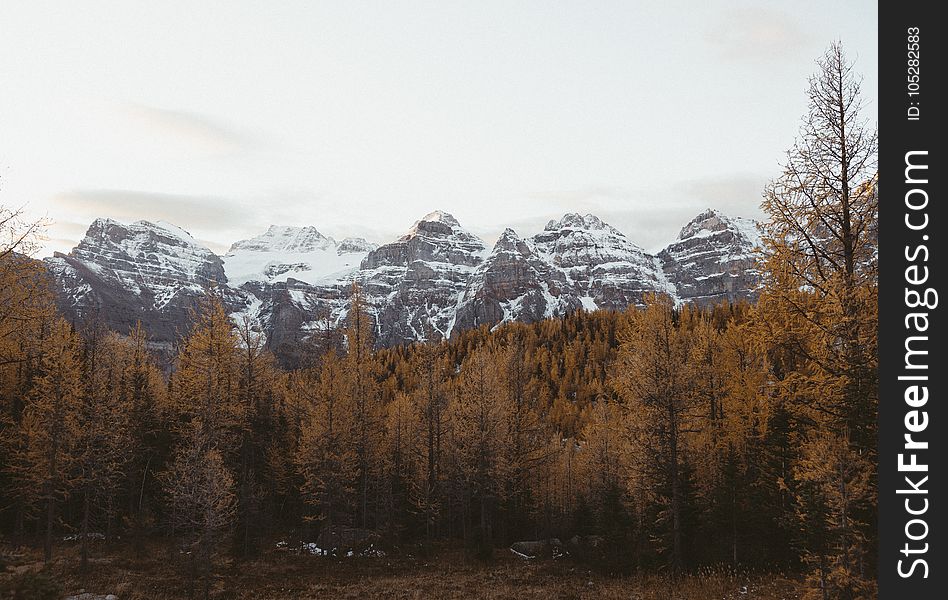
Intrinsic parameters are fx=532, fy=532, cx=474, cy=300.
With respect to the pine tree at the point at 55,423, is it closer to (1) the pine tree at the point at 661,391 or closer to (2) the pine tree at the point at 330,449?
(2) the pine tree at the point at 330,449

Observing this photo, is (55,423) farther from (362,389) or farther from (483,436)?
(483,436)

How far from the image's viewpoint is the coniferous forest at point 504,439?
11.0 meters

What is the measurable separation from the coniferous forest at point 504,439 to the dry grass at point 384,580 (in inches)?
38.3

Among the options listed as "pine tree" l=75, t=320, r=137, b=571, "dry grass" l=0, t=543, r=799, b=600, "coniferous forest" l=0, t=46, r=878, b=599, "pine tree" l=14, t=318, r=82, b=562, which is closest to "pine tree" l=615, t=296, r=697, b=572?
"coniferous forest" l=0, t=46, r=878, b=599

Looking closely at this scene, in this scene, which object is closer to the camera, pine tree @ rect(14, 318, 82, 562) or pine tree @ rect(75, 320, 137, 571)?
pine tree @ rect(14, 318, 82, 562)

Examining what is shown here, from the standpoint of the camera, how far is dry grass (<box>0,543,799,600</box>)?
57.0 feet

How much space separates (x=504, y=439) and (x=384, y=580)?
465 inches

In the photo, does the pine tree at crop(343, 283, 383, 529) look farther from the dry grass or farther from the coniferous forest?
the dry grass

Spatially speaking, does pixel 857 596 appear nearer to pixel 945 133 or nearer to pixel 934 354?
pixel 934 354

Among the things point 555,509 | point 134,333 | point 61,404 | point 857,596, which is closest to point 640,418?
point 857,596

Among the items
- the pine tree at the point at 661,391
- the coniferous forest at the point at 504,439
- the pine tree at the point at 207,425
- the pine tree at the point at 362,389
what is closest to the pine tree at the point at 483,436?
the coniferous forest at the point at 504,439

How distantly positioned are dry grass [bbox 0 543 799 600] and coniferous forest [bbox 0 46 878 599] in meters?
0.97

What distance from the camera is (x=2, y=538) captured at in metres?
31.2

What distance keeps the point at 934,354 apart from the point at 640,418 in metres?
15.0
